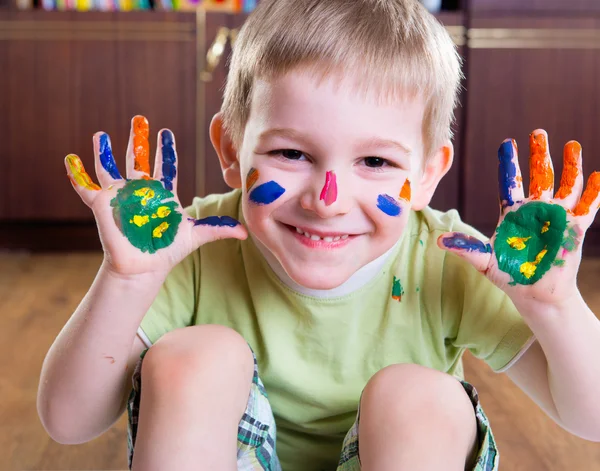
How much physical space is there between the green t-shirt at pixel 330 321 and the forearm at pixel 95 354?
0.24 ft

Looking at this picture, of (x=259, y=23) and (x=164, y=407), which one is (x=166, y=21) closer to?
(x=259, y=23)

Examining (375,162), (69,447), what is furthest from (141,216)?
(69,447)

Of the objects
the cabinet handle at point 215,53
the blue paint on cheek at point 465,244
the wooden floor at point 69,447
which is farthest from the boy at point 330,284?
the cabinet handle at point 215,53

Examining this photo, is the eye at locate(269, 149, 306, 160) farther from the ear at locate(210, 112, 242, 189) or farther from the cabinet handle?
the cabinet handle

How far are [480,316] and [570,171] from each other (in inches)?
7.9

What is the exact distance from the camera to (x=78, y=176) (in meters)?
0.91

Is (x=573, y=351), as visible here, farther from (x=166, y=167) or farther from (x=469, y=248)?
(x=166, y=167)

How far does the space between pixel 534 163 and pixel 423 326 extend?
0.25m

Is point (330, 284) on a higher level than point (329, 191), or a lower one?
lower

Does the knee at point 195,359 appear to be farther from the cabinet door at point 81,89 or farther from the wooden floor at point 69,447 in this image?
the cabinet door at point 81,89

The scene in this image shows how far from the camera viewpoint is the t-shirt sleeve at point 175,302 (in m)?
0.97

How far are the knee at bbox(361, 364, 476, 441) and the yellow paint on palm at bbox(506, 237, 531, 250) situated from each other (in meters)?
0.16

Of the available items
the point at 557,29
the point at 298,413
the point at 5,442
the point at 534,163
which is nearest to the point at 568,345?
the point at 534,163

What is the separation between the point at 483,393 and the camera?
1.59 m
